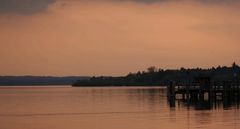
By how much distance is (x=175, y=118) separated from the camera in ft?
180

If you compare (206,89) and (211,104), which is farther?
(206,89)

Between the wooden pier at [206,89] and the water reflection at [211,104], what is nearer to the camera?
the water reflection at [211,104]

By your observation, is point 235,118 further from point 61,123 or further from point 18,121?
point 18,121

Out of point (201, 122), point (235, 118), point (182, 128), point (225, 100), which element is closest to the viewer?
point (182, 128)

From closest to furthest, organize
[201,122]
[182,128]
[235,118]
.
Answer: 1. [182,128]
2. [201,122]
3. [235,118]

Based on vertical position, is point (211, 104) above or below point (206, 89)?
below

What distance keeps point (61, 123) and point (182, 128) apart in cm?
1176

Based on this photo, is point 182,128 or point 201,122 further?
point 201,122

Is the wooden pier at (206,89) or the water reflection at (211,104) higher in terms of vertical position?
the wooden pier at (206,89)

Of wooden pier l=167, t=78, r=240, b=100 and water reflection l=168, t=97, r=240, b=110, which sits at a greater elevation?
wooden pier l=167, t=78, r=240, b=100

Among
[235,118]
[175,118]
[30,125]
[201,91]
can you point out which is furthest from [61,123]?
[201,91]

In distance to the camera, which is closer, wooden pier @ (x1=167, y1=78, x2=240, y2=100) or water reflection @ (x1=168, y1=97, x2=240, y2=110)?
water reflection @ (x1=168, y1=97, x2=240, y2=110)

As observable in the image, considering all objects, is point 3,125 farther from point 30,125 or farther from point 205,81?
point 205,81

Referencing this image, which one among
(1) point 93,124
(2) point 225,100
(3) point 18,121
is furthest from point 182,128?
(2) point 225,100
